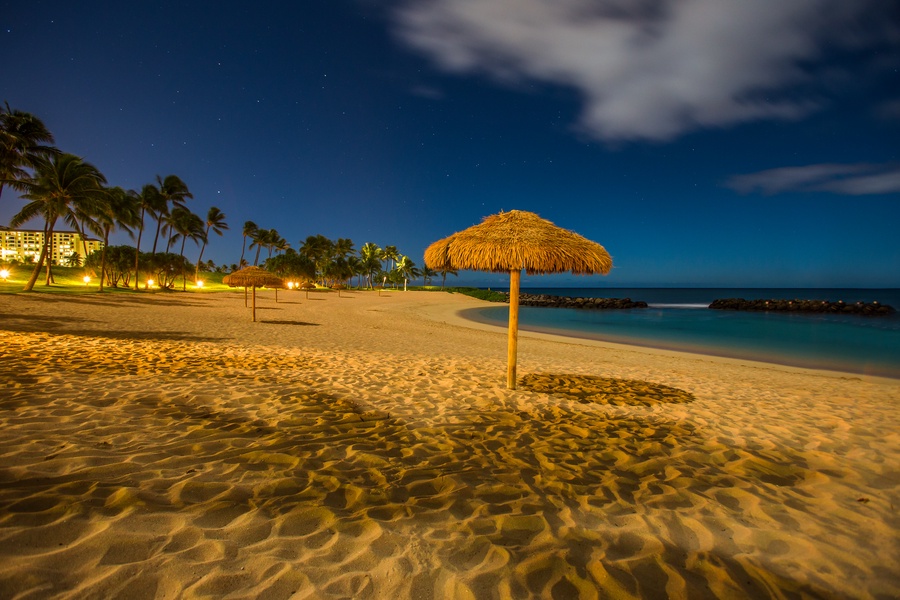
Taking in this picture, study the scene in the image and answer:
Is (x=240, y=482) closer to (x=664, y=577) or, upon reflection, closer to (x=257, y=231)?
(x=664, y=577)

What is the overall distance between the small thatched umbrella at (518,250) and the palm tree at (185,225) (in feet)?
156

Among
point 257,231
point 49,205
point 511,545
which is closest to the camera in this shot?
point 511,545

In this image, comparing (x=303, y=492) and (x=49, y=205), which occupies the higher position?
(x=49, y=205)

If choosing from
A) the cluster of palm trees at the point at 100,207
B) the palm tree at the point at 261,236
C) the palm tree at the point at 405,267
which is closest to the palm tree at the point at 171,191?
the cluster of palm trees at the point at 100,207

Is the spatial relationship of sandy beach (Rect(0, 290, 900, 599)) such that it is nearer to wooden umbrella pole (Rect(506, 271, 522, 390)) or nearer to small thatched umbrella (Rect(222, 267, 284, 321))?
wooden umbrella pole (Rect(506, 271, 522, 390))

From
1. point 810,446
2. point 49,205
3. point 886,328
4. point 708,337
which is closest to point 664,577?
point 810,446

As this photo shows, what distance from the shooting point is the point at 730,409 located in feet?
20.3

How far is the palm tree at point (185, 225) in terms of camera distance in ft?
147

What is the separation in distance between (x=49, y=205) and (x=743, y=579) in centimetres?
4001

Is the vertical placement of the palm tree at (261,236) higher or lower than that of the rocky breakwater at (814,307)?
higher

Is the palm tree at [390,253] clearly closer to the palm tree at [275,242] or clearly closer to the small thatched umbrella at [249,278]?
the palm tree at [275,242]

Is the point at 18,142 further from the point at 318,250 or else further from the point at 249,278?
the point at 318,250

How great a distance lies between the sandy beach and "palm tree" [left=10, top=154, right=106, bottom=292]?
27597 millimetres

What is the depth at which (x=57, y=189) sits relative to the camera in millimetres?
25469
